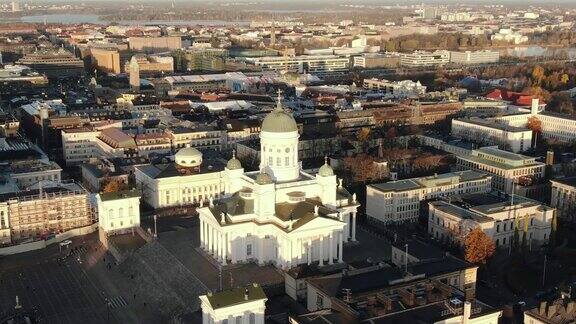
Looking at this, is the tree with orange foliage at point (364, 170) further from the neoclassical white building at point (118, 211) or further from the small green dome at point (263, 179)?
the neoclassical white building at point (118, 211)

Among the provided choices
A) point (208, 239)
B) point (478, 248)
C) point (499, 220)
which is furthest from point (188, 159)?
point (478, 248)

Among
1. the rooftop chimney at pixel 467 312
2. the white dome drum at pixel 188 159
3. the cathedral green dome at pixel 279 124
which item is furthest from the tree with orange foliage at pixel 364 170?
the rooftop chimney at pixel 467 312

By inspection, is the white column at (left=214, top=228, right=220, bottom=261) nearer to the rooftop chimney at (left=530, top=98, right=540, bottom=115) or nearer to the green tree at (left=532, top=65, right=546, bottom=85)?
the rooftop chimney at (left=530, top=98, right=540, bottom=115)

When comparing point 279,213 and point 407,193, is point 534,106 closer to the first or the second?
point 407,193

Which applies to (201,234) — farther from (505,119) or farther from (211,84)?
(211,84)

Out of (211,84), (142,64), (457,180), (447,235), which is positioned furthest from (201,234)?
(142,64)
